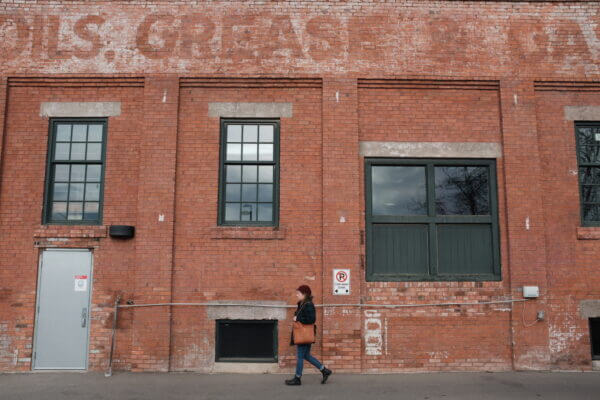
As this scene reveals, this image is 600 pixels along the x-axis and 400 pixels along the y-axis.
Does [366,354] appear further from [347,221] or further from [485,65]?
[485,65]

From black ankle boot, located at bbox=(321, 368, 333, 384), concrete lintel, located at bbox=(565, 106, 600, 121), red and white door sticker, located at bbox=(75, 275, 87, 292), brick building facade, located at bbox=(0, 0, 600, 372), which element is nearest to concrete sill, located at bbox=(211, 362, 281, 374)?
brick building facade, located at bbox=(0, 0, 600, 372)

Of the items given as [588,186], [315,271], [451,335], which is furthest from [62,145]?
[588,186]

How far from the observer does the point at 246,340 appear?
29.9 feet

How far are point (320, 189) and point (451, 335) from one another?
11.9 feet

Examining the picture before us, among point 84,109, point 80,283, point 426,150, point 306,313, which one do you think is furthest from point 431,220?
point 84,109

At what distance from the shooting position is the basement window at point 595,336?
922 cm

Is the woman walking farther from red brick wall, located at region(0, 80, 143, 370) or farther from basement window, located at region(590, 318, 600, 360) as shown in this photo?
basement window, located at region(590, 318, 600, 360)

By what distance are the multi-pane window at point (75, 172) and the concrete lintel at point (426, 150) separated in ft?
17.1

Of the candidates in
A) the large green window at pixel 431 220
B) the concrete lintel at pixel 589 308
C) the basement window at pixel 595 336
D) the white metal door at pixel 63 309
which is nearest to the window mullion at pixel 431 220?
the large green window at pixel 431 220

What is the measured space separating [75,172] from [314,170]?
4.70 metres

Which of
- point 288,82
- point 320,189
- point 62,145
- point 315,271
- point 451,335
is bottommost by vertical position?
point 451,335

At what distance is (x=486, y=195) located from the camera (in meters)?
9.66

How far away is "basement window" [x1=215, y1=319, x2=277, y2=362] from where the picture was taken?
9.07 m

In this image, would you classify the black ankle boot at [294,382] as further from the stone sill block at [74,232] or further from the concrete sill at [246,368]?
the stone sill block at [74,232]
